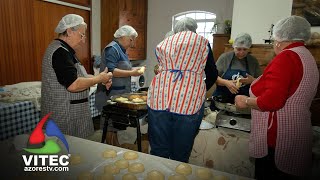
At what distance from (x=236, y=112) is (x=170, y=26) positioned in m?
4.43

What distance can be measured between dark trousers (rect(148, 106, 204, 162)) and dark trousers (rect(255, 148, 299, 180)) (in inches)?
20.5

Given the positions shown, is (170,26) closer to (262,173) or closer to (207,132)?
(207,132)

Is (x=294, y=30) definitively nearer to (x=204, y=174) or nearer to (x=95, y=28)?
(x=204, y=174)

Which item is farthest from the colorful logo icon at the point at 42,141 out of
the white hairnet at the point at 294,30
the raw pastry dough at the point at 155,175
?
the white hairnet at the point at 294,30

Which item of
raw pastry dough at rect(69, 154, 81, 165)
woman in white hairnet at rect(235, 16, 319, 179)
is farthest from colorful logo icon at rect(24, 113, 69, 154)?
woman in white hairnet at rect(235, 16, 319, 179)

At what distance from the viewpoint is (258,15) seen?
3268 millimetres

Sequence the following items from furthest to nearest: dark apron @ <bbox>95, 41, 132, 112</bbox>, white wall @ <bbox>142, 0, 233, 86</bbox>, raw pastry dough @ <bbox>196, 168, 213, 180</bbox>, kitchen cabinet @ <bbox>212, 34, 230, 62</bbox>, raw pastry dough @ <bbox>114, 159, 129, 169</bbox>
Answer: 1. white wall @ <bbox>142, 0, 233, 86</bbox>
2. kitchen cabinet @ <bbox>212, 34, 230, 62</bbox>
3. dark apron @ <bbox>95, 41, 132, 112</bbox>
4. raw pastry dough @ <bbox>114, 159, 129, 169</bbox>
5. raw pastry dough @ <bbox>196, 168, 213, 180</bbox>

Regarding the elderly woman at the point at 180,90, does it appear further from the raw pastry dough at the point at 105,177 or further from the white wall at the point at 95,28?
the white wall at the point at 95,28

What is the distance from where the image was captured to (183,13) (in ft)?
19.5

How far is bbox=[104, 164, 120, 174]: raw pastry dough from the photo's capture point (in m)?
1.23

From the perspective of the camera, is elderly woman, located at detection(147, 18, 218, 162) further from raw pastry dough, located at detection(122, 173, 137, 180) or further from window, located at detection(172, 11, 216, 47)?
window, located at detection(172, 11, 216, 47)

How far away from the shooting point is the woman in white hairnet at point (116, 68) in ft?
8.61

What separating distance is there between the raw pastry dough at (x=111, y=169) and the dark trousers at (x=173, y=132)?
2.27 ft

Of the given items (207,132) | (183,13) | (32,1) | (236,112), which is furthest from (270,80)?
(183,13)
